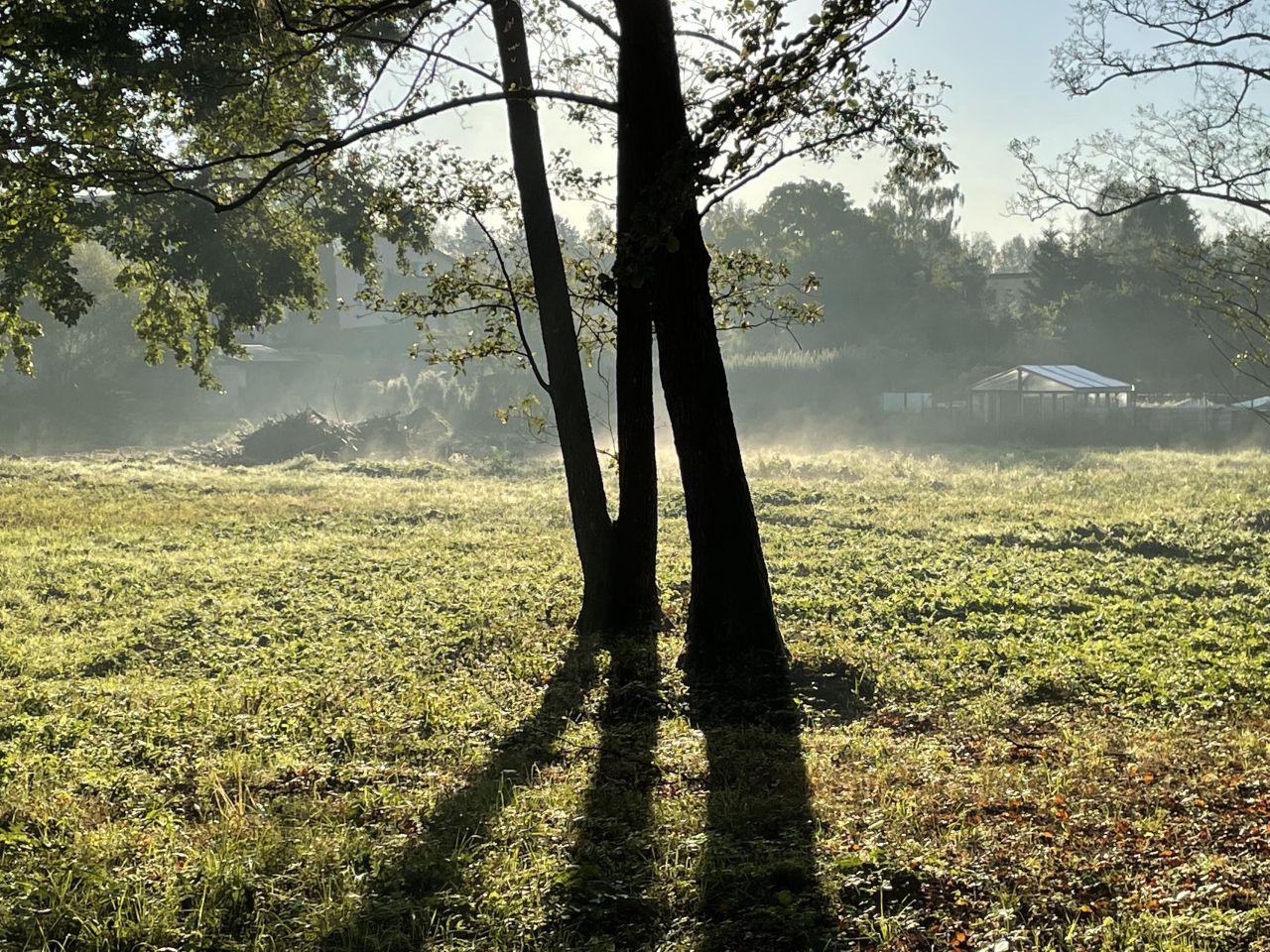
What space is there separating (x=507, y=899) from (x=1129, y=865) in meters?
2.81

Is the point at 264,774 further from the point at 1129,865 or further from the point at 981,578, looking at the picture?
the point at 981,578

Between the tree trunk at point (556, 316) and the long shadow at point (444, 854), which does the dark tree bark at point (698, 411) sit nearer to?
the long shadow at point (444, 854)

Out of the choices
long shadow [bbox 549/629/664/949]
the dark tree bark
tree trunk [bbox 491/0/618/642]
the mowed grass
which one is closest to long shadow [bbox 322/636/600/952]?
the mowed grass

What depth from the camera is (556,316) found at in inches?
475

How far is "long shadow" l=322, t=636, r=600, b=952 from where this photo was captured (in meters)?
4.62

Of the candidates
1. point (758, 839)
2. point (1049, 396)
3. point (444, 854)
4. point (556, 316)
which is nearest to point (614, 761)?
point (758, 839)

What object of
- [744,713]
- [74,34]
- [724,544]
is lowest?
[744,713]

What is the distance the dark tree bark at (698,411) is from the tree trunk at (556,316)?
2.34m

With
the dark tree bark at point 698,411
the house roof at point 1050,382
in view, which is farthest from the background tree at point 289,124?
the house roof at point 1050,382

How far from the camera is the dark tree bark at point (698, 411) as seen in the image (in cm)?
927

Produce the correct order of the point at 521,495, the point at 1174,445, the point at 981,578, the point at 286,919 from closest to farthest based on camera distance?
the point at 286,919, the point at 981,578, the point at 521,495, the point at 1174,445

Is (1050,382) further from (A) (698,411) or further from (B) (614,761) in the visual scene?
(B) (614,761)

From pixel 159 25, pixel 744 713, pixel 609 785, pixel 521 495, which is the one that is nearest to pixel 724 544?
pixel 744 713

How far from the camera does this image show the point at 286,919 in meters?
4.75
